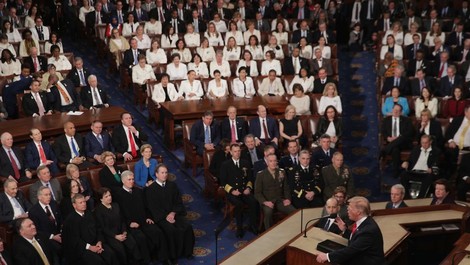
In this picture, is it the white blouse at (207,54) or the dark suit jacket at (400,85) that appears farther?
the white blouse at (207,54)

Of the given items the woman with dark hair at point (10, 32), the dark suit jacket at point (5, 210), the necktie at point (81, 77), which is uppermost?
the woman with dark hair at point (10, 32)

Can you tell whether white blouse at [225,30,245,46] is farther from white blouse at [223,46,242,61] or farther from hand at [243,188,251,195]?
hand at [243,188,251,195]

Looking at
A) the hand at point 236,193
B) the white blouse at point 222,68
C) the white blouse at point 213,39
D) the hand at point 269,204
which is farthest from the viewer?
the white blouse at point 213,39

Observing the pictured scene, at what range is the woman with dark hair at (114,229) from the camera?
22.6ft

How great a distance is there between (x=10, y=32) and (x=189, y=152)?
4424mm

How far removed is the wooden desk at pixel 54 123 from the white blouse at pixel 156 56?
2.11 metres

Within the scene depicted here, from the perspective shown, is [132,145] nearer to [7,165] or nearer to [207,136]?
[207,136]

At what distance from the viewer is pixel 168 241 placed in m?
7.14

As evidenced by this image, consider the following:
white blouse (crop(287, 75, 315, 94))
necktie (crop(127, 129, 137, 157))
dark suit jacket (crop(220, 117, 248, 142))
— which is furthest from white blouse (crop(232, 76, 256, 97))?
necktie (crop(127, 129, 137, 157))

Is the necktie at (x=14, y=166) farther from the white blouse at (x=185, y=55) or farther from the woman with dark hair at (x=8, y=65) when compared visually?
the white blouse at (x=185, y=55)

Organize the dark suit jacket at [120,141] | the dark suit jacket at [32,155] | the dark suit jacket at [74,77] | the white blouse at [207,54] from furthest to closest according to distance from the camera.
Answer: the white blouse at [207,54] → the dark suit jacket at [74,77] → the dark suit jacket at [120,141] → the dark suit jacket at [32,155]

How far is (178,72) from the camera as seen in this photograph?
10680 mm

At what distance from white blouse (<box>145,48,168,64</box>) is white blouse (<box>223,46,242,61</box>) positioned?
3.07ft

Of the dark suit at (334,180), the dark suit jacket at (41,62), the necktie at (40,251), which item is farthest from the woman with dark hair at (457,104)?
the dark suit jacket at (41,62)
